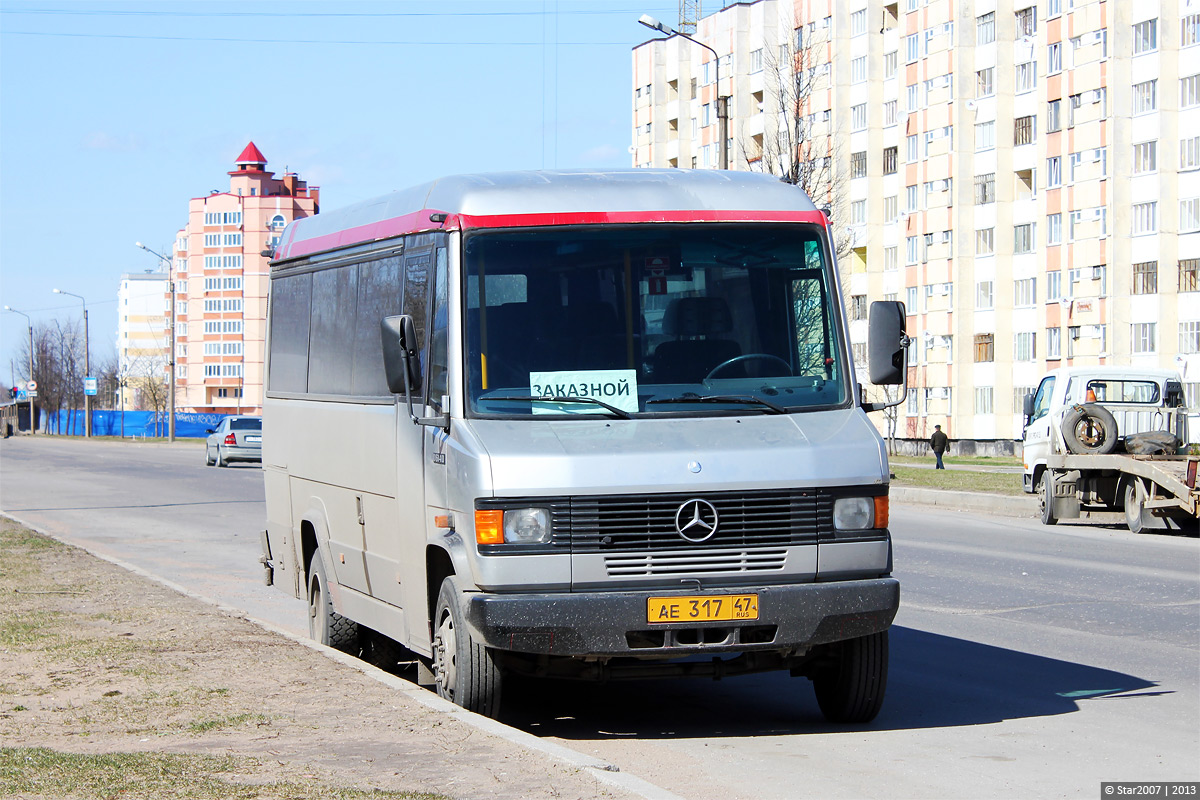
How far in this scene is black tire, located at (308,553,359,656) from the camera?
10305 mm

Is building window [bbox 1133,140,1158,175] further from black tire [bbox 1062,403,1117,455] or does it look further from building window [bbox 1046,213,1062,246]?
black tire [bbox 1062,403,1117,455]

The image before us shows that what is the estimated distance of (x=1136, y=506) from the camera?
21.8 m

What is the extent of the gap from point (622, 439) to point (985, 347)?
63652 millimetres

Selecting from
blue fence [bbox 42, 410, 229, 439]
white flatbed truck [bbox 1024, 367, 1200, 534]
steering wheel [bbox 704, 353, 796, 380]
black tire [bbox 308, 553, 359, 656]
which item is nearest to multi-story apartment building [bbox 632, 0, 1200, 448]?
white flatbed truck [bbox 1024, 367, 1200, 534]

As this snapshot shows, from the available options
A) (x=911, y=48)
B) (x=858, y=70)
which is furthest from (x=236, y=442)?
(x=858, y=70)

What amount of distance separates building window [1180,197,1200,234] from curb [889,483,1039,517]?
31.9 m

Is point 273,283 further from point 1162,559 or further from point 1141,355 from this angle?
point 1141,355

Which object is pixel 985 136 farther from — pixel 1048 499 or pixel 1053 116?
pixel 1048 499

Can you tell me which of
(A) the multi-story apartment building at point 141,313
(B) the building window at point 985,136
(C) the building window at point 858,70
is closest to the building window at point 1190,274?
(B) the building window at point 985,136

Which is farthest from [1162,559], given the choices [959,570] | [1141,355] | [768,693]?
[1141,355]

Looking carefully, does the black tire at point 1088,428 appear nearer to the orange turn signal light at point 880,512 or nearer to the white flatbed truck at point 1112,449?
the white flatbed truck at point 1112,449

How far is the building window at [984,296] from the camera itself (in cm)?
6803

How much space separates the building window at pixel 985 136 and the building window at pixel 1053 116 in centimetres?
375

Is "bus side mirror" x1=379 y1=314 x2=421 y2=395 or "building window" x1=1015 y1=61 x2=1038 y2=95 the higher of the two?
"building window" x1=1015 y1=61 x2=1038 y2=95
